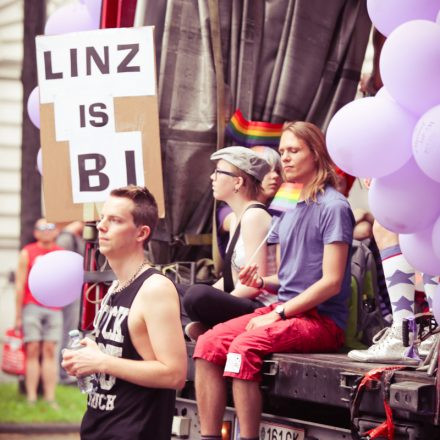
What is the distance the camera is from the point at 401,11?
13.5 ft

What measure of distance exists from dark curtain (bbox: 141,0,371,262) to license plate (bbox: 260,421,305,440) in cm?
175

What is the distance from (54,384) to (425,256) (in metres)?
8.11

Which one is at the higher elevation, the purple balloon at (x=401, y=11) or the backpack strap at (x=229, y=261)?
the purple balloon at (x=401, y=11)

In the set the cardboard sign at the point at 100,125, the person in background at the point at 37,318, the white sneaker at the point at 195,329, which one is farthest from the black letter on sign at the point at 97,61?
the person in background at the point at 37,318

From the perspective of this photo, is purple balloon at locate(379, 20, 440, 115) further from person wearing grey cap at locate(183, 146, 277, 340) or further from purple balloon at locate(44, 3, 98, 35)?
purple balloon at locate(44, 3, 98, 35)

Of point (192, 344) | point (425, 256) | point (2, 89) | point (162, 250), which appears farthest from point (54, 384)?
point (425, 256)

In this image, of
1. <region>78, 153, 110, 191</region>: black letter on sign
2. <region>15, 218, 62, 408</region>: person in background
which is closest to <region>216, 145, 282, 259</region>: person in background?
<region>78, 153, 110, 191</region>: black letter on sign

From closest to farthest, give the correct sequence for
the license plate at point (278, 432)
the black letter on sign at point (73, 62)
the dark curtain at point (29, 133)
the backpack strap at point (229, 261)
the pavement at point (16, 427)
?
the license plate at point (278, 432), the backpack strap at point (229, 261), the black letter on sign at point (73, 62), the pavement at point (16, 427), the dark curtain at point (29, 133)

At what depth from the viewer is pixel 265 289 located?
5.64m

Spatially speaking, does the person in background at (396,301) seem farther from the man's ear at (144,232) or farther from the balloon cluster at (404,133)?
the man's ear at (144,232)

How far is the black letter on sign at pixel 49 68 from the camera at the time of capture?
638 centimetres

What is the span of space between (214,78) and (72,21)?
111cm

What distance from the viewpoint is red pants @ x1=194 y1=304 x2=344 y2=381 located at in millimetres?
4953

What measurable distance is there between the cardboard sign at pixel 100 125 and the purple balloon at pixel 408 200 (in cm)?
228
